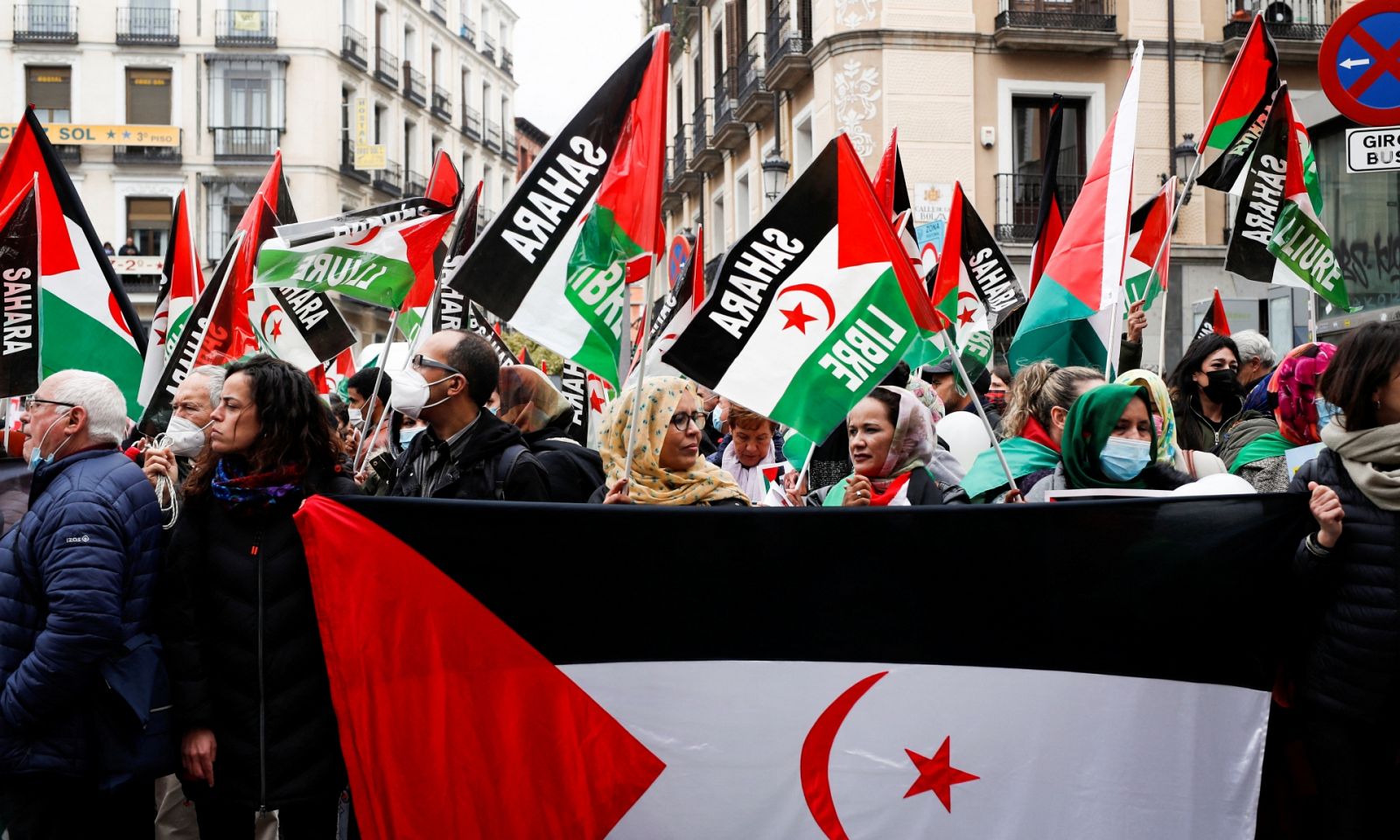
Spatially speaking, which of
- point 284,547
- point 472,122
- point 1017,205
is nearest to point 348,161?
point 472,122

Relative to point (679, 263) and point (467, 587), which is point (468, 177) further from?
point (467, 587)

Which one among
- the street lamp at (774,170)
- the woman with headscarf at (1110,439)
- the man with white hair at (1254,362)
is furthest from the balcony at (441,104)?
the woman with headscarf at (1110,439)

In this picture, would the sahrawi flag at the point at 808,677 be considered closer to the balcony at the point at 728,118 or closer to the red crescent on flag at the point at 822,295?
the red crescent on flag at the point at 822,295

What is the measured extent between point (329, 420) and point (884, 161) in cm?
496

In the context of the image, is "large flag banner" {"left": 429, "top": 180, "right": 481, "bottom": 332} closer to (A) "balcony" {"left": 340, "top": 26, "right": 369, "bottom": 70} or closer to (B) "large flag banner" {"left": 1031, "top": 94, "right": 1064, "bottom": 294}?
(B) "large flag banner" {"left": 1031, "top": 94, "right": 1064, "bottom": 294}

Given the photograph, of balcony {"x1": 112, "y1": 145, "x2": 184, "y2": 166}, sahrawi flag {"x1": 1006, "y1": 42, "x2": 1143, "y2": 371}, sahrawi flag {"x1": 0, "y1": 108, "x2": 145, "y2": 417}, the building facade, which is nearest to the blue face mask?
sahrawi flag {"x1": 1006, "y1": 42, "x2": 1143, "y2": 371}

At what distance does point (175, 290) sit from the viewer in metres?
7.34

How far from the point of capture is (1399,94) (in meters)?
5.34

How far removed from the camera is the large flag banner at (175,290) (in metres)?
6.83

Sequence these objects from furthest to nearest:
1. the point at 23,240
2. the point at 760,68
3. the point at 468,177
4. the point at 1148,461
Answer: the point at 468,177, the point at 760,68, the point at 23,240, the point at 1148,461

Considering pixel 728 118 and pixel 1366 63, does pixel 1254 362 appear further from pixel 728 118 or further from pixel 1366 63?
pixel 728 118

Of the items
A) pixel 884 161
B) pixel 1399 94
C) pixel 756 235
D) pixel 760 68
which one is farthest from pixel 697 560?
pixel 760 68

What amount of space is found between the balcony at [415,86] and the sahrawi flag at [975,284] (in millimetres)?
41289

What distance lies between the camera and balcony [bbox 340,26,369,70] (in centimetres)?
4273
